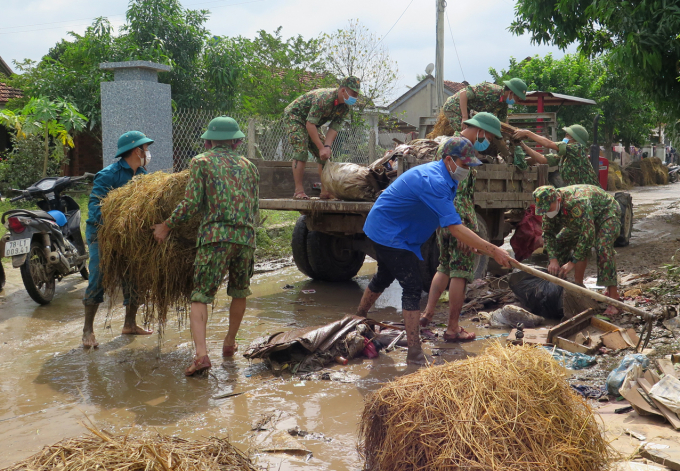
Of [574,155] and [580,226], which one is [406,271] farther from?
[574,155]

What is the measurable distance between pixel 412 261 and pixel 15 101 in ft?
52.4

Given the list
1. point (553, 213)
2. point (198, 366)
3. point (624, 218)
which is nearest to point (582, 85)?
point (624, 218)

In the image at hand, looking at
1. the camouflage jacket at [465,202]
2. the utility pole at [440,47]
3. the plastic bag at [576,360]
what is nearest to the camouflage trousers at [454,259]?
the camouflage jacket at [465,202]

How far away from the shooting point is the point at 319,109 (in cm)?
667

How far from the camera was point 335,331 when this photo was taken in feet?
15.9

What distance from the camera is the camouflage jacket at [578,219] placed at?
5777 mm

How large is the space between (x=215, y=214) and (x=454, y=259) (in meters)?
2.25

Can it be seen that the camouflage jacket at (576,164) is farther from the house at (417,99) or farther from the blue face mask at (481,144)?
the house at (417,99)

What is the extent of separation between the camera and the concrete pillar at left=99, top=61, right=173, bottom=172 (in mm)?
8164

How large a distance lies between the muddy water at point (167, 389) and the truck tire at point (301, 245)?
5.19ft

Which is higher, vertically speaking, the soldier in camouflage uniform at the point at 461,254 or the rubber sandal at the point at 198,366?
the soldier in camouflage uniform at the point at 461,254

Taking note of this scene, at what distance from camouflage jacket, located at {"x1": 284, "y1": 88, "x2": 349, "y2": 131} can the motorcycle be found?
2.63m

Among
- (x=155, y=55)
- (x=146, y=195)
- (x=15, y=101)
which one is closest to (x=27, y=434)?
(x=146, y=195)

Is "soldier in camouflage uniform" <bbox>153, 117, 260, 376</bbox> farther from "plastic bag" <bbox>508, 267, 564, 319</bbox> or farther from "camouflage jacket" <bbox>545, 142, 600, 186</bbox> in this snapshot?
"camouflage jacket" <bbox>545, 142, 600, 186</bbox>
